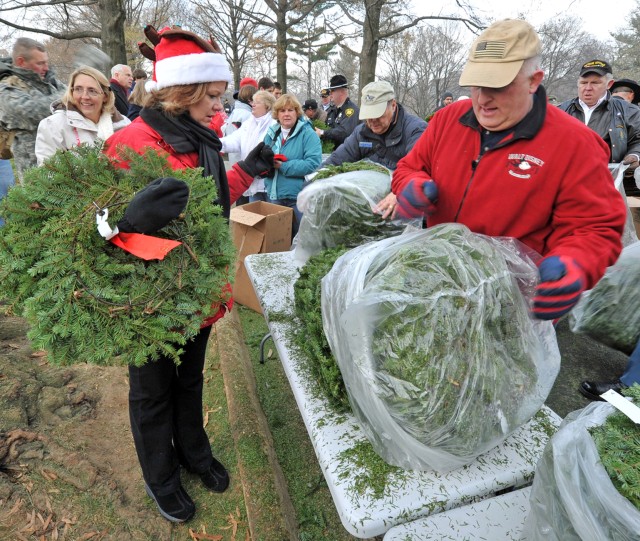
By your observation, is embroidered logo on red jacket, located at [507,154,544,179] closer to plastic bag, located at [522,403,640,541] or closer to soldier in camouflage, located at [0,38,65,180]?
plastic bag, located at [522,403,640,541]

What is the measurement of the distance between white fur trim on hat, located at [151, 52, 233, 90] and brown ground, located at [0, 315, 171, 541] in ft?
6.31

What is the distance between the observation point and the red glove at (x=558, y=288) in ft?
4.46

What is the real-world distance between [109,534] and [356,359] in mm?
1533

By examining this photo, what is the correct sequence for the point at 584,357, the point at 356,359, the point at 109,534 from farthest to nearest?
A: the point at 584,357
the point at 109,534
the point at 356,359

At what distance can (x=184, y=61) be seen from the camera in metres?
1.68

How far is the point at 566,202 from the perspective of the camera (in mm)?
1622

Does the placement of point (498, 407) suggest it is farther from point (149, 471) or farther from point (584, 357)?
point (584, 357)

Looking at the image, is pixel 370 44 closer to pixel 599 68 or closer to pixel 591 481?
pixel 599 68

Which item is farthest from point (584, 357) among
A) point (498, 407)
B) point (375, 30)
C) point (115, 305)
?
point (375, 30)

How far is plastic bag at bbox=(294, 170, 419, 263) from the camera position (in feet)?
8.21

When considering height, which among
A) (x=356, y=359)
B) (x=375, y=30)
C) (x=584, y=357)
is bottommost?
(x=584, y=357)

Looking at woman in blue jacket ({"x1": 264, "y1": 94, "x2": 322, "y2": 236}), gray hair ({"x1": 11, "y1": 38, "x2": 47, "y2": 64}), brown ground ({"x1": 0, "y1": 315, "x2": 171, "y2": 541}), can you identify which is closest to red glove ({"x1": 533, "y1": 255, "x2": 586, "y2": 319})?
brown ground ({"x1": 0, "y1": 315, "x2": 171, "y2": 541})

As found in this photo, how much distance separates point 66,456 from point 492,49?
2.77m

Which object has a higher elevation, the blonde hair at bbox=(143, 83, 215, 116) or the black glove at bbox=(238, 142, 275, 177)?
the blonde hair at bbox=(143, 83, 215, 116)
